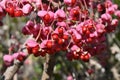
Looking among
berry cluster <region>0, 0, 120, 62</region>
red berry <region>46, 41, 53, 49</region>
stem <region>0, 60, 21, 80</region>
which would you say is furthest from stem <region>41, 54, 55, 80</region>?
red berry <region>46, 41, 53, 49</region>

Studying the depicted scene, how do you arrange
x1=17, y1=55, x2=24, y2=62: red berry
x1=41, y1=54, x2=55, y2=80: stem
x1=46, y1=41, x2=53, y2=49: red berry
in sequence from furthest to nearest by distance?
x1=41, y1=54, x2=55, y2=80: stem → x1=17, y1=55, x2=24, y2=62: red berry → x1=46, y1=41, x2=53, y2=49: red berry

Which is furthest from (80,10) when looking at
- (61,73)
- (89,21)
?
(61,73)

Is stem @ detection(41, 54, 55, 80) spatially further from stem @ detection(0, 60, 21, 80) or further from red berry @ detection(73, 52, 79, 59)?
red berry @ detection(73, 52, 79, 59)

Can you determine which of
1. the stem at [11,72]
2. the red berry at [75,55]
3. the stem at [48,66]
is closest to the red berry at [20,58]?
the stem at [11,72]

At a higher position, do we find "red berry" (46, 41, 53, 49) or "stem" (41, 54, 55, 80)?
"red berry" (46, 41, 53, 49)

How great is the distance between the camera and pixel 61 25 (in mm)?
2029

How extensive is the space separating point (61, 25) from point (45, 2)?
0.21 metres

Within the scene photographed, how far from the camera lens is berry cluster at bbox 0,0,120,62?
201 cm

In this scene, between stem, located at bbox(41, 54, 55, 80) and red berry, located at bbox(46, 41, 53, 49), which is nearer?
red berry, located at bbox(46, 41, 53, 49)

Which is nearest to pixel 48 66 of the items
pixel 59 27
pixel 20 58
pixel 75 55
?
pixel 20 58

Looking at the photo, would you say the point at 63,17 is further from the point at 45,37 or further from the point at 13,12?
the point at 13,12

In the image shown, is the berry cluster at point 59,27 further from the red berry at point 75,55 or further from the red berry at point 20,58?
the red berry at point 20,58

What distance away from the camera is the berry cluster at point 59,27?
2012mm

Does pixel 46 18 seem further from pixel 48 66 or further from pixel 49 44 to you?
pixel 48 66
